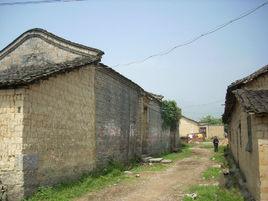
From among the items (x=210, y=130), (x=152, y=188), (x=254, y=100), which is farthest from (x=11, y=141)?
(x=210, y=130)

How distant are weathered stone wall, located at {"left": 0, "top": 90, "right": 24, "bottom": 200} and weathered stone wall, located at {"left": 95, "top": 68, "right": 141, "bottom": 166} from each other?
537cm

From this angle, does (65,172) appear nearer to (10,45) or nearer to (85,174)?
(85,174)

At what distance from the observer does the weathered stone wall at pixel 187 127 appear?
186 feet

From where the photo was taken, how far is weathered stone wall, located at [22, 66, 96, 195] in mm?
10188

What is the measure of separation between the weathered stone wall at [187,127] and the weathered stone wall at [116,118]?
35.6 metres

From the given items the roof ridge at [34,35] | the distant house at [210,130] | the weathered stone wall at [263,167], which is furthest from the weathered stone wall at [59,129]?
the distant house at [210,130]

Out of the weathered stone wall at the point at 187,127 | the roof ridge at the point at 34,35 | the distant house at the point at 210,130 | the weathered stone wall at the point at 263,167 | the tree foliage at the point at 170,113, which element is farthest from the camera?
the distant house at the point at 210,130

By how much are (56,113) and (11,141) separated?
219 cm

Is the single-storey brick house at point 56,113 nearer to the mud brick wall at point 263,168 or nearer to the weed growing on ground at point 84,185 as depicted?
the weed growing on ground at point 84,185

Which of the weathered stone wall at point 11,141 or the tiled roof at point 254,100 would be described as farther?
the weathered stone wall at point 11,141

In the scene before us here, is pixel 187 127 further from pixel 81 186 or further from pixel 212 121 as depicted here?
pixel 81 186

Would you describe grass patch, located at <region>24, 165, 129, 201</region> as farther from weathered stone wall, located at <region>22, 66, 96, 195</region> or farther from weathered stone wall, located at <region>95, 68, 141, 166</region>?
weathered stone wall, located at <region>95, 68, 141, 166</region>

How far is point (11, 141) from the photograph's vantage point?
9867mm

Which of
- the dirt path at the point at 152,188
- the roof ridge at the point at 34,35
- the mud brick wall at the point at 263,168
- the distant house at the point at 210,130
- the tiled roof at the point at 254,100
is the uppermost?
the roof ridge at the point at 34,35
